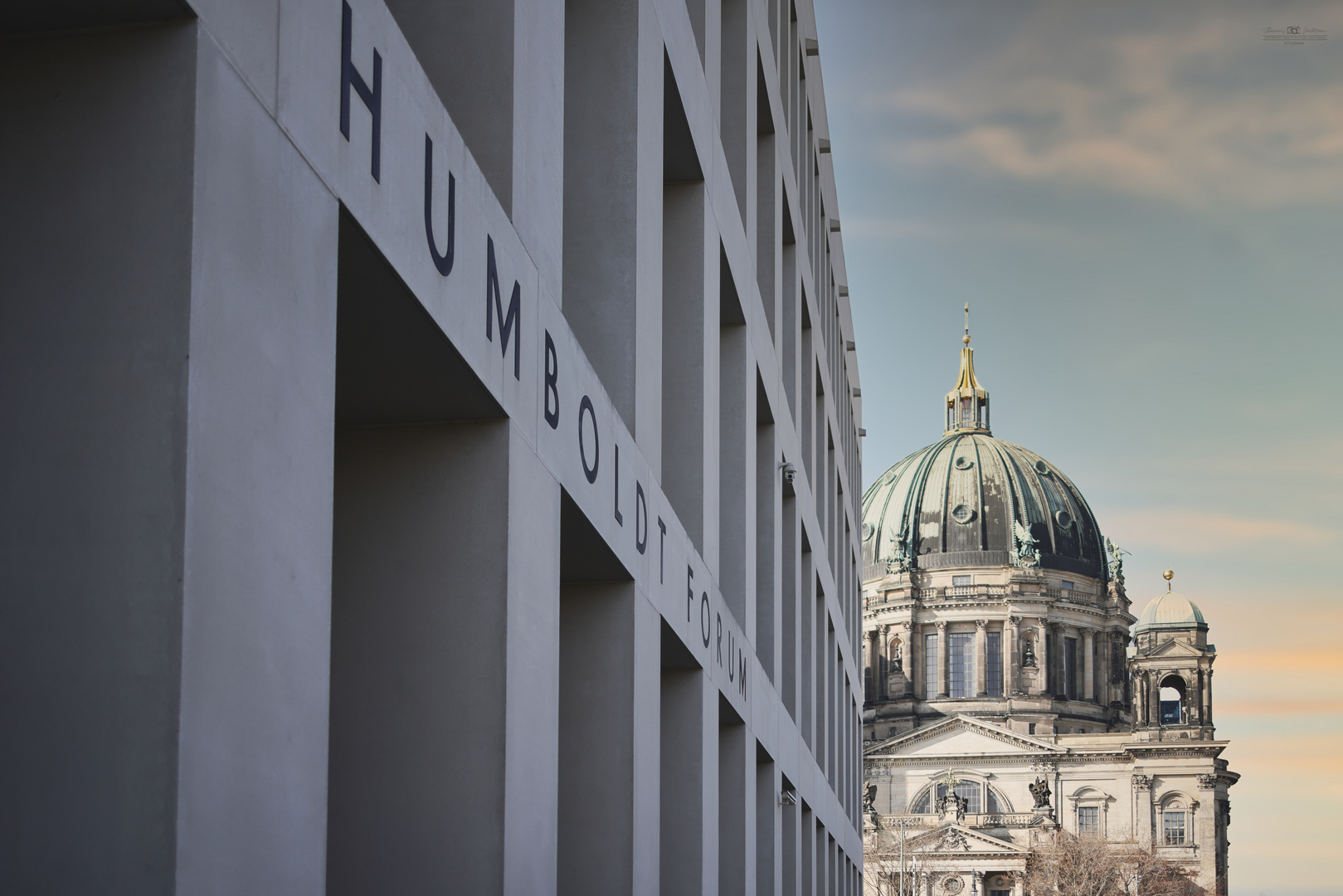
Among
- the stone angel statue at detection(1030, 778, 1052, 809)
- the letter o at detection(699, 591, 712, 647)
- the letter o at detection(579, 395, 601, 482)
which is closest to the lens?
the letter o at detection(579, 395, 601, 482)

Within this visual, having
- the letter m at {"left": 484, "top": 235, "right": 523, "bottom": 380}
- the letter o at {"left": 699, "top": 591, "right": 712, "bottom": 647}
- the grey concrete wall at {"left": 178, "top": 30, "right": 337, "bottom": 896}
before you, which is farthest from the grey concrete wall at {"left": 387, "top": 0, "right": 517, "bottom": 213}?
the letter o at {"left": 699, "top": 591, "right": 712, "bottom": 647}

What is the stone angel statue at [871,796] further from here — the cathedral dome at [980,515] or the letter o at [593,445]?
the letter o at [593,445]

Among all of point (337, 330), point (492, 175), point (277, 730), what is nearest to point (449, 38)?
point (492, 175)

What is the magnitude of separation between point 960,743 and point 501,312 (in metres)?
107

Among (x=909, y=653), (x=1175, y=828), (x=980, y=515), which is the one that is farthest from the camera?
(x=980, y=515)

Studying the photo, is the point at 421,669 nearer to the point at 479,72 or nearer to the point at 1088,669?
the point at 479,72

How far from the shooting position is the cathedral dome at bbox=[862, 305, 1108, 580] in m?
125

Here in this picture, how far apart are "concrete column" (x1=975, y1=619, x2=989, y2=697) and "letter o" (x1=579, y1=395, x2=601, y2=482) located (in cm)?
11358

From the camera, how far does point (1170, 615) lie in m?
125

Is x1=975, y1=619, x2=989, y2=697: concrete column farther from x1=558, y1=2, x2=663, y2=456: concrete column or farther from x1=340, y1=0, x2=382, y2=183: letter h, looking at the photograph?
x1=340, y1=0, x2=382, y2=183: letter h

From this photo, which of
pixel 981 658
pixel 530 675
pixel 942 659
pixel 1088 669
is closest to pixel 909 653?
pixel 942 659

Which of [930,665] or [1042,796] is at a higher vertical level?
[930,665]

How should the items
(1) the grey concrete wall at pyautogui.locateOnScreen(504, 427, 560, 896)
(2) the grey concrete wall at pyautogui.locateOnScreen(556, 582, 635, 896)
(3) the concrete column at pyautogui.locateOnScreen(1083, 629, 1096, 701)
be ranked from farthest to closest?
1. (3) the concrete column at pyautogui.locateOnScreen(1083, 629, 1096, 701)
2. (2) the grey concrete wall at pyautogui.locateOnScreen(556, 582, 635, 896)
3. (1) the grey concrete wall at pyautogui.locateOnScreen(504, 427, 560, 896)

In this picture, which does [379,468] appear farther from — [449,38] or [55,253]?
[55,253]
